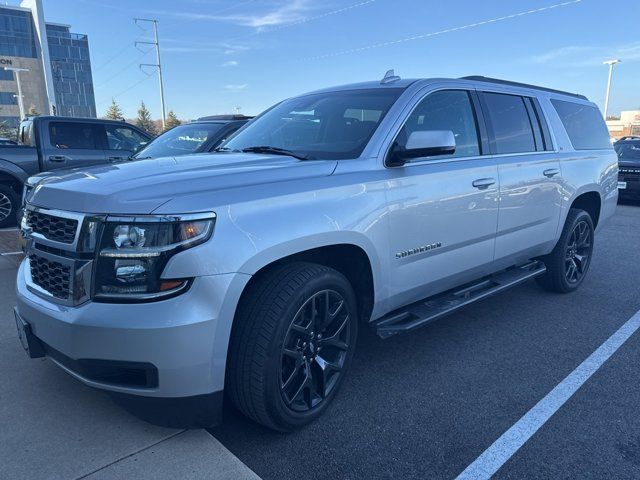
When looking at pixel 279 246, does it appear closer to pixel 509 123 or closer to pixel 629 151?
pixel 509 123

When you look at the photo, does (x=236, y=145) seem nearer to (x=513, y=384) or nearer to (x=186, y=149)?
(x=513, y=384)

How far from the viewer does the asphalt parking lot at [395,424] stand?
7.83 feet

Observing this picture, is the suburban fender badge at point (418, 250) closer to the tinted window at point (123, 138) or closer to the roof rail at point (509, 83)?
the roof rail at point (509, 83)

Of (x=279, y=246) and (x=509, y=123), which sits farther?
(x=509, y=123)

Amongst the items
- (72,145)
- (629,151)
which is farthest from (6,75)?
(629,151)

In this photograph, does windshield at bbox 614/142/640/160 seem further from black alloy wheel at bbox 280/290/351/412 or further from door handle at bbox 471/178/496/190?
black alloy wheel at bbox 280/290/351/412

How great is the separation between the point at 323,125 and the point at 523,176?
1766 millimetres

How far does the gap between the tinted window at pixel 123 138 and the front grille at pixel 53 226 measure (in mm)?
6978

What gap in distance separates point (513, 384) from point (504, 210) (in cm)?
137

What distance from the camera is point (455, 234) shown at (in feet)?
11.3

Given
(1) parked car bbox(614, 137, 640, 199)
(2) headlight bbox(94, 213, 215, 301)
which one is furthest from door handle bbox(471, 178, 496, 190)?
(1) parked car bbox(614, 137, 640, 199)

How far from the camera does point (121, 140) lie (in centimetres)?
917

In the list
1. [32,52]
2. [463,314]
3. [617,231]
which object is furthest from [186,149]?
[32,52]

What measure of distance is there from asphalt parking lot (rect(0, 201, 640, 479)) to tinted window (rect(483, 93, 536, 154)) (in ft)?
5.21
